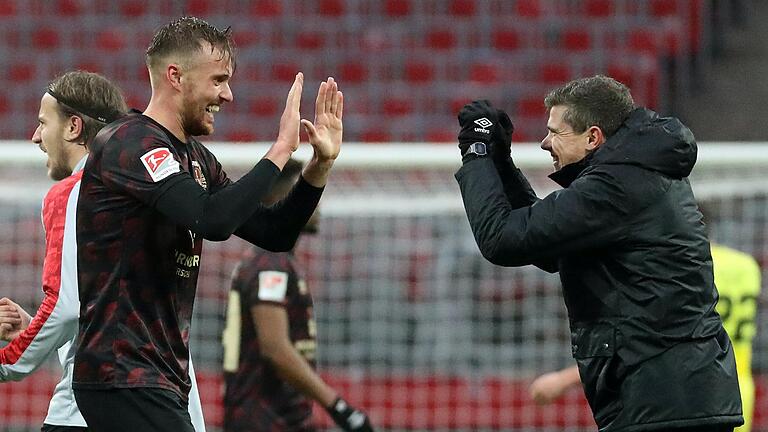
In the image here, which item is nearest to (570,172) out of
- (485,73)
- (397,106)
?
(397,106)

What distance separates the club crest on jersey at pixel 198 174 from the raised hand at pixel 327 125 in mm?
304

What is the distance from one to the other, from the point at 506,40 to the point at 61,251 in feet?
23.2

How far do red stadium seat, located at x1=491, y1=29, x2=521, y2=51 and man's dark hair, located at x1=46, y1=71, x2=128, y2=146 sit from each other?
664 cm

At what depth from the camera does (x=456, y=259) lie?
8.18 metres

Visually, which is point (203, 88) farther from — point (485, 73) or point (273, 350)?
point (485, 73)

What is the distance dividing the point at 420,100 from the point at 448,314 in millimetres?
2502

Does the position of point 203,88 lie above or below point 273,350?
above

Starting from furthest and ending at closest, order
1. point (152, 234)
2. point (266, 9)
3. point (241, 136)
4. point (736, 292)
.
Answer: point (266, 9) < point (241, 136) < point (736, 292) < point (152, 234)

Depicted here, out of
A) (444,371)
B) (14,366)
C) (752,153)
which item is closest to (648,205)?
(14,366)

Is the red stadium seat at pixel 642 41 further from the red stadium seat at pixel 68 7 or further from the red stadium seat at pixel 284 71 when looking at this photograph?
the red stadium seat at pixel 68 7

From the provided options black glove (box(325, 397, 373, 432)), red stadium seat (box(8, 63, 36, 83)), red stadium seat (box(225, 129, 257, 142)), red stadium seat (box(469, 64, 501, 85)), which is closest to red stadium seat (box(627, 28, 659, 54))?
red stadium seat (box(469, 64, 501, 85))

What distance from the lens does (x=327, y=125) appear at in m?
3.62

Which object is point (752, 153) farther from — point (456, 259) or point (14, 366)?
point (14, 366)

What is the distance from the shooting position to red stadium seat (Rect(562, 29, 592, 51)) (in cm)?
1022
